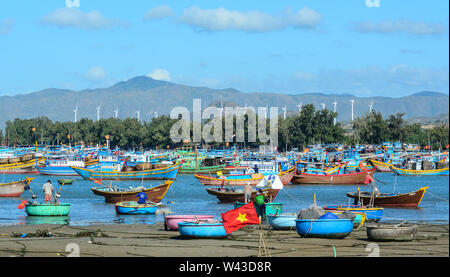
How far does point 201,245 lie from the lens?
2545cm

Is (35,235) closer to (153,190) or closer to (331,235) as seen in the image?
(331,235)

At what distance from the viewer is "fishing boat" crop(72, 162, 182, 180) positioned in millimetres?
89438

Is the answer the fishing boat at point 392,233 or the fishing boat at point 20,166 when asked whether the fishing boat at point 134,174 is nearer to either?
the fishing boat at point 20,166

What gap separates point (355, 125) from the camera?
148375mm

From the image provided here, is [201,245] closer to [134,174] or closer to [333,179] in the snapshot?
[333,179]

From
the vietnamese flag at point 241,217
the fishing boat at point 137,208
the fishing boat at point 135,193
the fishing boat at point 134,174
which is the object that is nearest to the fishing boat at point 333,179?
the fishing boat at point 134,174

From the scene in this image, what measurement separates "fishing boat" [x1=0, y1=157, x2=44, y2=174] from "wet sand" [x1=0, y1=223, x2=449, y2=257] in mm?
90917

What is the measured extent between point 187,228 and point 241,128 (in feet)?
409

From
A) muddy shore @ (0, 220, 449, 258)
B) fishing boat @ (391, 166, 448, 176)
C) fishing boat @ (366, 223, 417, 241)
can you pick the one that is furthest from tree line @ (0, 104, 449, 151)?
fishing boat @ (366, 223, 417, 241)

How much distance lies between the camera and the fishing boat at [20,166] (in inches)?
4667

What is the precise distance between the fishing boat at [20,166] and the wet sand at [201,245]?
90.9 m

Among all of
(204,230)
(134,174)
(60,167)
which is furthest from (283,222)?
(60,167)
